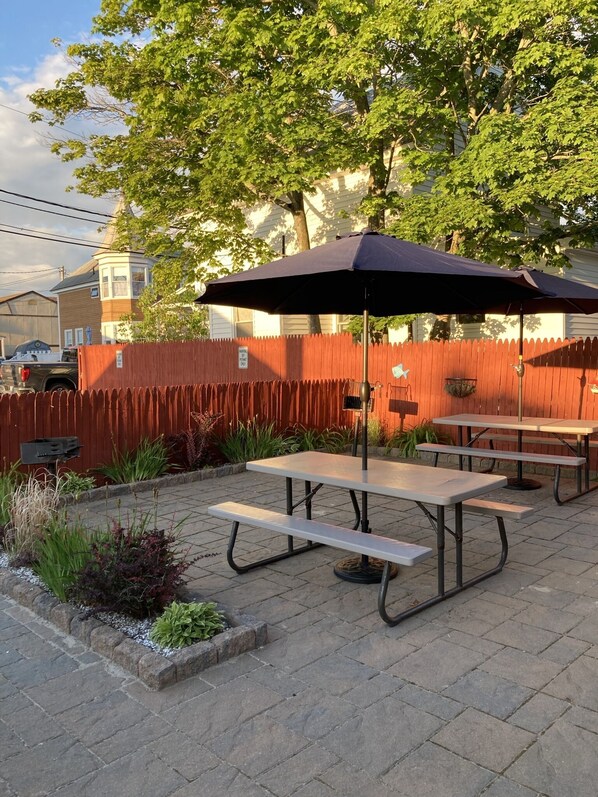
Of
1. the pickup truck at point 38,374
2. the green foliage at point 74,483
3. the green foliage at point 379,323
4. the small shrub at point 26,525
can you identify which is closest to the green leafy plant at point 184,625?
the small shrub at point 26,525

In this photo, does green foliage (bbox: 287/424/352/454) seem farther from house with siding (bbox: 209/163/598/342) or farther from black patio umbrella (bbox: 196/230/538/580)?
house with siding (bbox: 209/163/598/342)

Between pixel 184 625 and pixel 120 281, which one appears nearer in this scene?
pixel 184 625

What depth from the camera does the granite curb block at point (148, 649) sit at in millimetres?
3088

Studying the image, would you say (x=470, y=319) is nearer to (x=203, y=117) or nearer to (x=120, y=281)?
(x=203, y=117)

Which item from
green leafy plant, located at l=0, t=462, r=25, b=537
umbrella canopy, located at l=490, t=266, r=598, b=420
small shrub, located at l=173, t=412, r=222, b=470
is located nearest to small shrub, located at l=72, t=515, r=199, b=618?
green leafy plant, located at l=0, t=462, r=25, b=537

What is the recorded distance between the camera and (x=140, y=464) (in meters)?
7.64

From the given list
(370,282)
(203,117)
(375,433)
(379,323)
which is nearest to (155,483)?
(375,433)

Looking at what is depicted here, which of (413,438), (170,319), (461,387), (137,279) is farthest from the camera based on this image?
(137,279)

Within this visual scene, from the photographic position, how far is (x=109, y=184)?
1415cm

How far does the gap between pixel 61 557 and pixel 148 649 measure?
3.71 ft

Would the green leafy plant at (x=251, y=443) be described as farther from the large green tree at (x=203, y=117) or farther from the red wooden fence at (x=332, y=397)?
the large green tree at (x=203, y=117)

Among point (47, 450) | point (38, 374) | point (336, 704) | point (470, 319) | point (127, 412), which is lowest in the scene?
point (336, 704)

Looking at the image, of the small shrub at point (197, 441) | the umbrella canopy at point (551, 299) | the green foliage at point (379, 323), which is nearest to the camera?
the umbrella canopy at point (551, 299)

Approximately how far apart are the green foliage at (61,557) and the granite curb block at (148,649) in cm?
11
